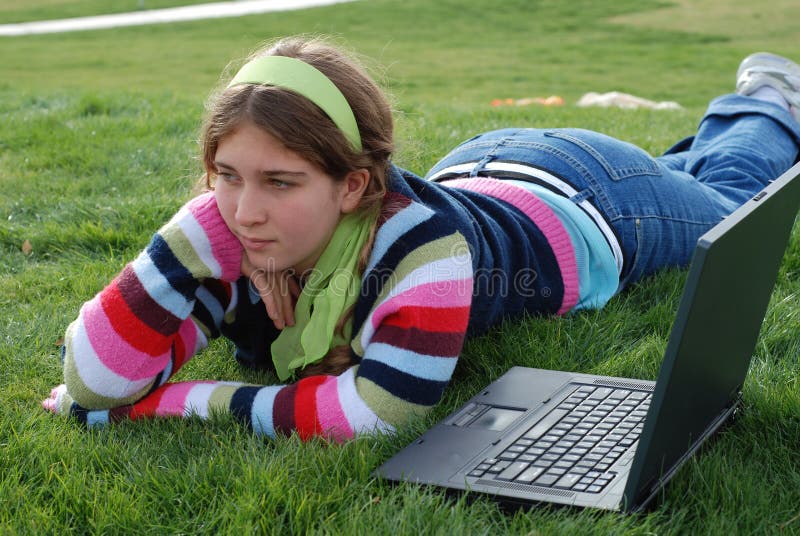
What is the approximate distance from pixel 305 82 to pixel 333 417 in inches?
32.4

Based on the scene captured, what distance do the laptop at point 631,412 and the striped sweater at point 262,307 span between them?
0.17m

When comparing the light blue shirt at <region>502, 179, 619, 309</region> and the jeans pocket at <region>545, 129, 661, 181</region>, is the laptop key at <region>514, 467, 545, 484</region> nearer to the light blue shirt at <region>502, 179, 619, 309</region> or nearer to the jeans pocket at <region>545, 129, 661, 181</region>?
the light blue shirt at <region>502, 179, 619, 309</region>

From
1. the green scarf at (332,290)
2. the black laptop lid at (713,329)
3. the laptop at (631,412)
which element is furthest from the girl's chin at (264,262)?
the black laptop lid at (713,329)

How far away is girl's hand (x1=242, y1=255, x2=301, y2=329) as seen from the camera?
251 cm

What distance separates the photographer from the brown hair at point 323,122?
2.32 meters

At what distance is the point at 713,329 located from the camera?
181 cm

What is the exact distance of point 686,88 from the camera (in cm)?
1636

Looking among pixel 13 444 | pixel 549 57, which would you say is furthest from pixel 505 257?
pixel 549 57

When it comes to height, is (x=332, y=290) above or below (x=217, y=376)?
above

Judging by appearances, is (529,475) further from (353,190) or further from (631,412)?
(353,190)

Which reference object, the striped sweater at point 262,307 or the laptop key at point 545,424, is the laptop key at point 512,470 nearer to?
the laptop key at point 545,424

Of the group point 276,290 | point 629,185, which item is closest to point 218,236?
point 276,290

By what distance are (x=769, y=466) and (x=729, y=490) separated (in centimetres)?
19

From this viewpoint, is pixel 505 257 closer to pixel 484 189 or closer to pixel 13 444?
pixel 484 189
